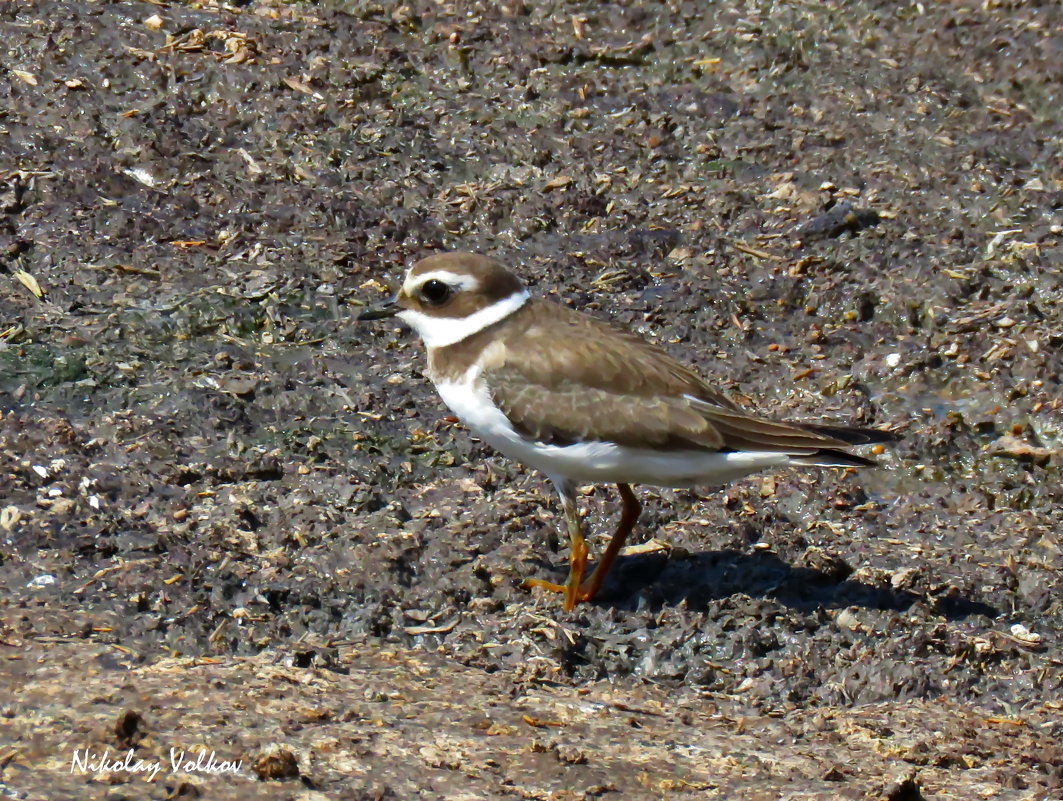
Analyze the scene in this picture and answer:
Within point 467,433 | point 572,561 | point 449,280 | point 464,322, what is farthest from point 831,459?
point 467,433

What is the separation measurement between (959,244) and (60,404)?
5217 millimetres

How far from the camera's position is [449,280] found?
6.04 meters

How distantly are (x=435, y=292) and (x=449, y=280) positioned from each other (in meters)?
0.09

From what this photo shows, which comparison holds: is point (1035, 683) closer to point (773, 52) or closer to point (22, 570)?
point (22, 570)

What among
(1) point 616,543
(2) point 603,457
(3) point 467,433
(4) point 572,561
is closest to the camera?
(2) point 603,457

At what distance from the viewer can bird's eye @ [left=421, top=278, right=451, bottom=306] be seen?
605 cm

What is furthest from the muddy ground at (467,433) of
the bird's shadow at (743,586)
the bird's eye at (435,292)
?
the bird's eye at (435,292)

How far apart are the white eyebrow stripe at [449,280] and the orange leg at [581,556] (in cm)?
101

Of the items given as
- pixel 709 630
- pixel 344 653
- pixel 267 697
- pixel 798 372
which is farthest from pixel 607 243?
pixel 267 697

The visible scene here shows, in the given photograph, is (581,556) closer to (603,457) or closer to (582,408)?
(603,457)

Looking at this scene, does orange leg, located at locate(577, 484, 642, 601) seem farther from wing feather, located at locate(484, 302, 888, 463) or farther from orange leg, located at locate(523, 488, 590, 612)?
wing feather, located at locate(484, 302, 888, 463)

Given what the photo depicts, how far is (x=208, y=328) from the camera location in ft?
23.8

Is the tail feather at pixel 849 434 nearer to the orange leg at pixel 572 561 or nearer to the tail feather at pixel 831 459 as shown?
the tail feather at pixel 831 459

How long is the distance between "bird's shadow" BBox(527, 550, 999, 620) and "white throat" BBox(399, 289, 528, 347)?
1126 millimetres
